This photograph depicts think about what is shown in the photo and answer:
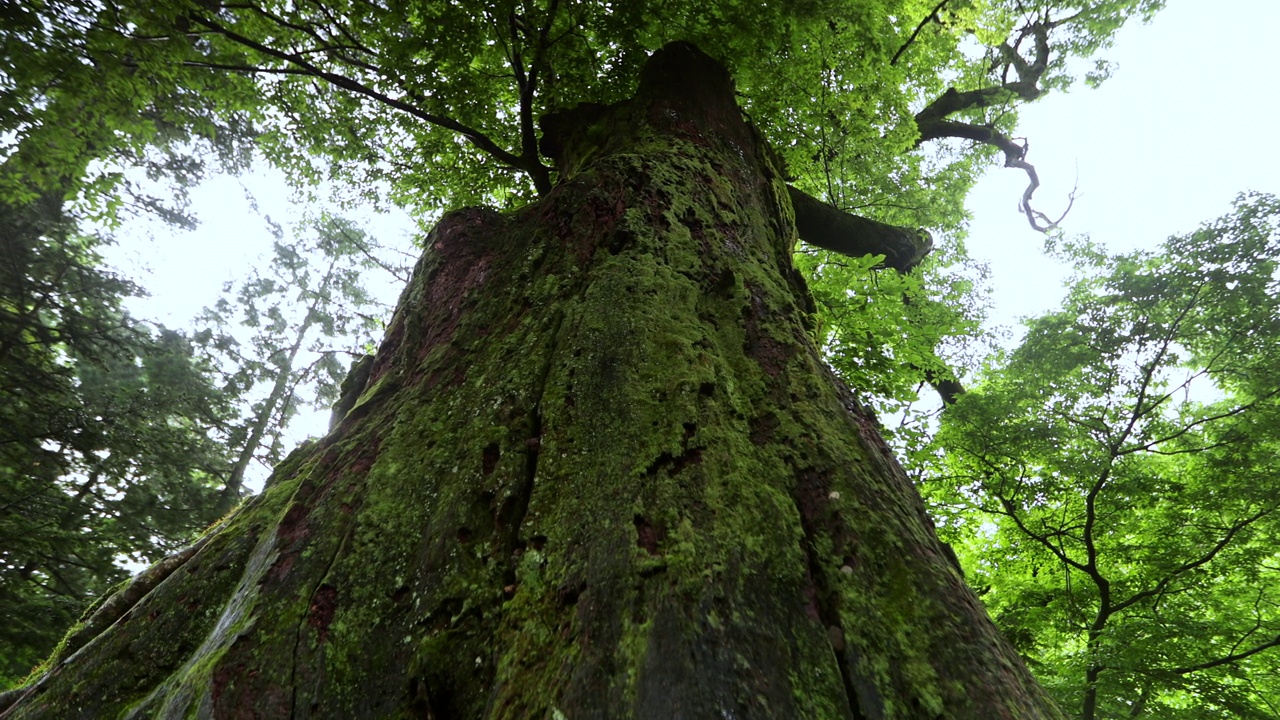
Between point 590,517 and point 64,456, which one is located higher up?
point 64,456

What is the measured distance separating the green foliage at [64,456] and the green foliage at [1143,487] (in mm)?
11922

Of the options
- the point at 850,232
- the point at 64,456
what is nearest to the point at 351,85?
the point at 850,232

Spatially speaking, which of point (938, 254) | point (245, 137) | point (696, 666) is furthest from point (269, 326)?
point (696, 666)

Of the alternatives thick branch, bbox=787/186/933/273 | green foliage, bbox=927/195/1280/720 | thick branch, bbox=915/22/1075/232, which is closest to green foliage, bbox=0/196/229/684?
thick branch, bbox=787/186/933/273

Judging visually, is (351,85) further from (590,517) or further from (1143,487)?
(1143,487)

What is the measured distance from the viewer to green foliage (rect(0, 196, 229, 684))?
6969 mm

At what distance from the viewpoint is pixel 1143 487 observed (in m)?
6.38

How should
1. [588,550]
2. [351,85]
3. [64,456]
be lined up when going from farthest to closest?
[64,456], [351,85], [588,550]

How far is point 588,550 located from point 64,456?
11.6 m

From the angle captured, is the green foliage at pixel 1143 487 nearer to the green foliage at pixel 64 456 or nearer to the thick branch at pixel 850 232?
the thick branch at pixel 850 232

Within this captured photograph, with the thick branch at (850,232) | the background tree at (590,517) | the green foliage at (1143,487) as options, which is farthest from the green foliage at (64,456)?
the green foliage at (1143,487)

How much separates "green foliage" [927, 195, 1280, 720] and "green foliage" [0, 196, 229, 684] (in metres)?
11.9

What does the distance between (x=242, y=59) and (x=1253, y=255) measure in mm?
11562

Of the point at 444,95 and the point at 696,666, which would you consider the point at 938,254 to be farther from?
the point at 696,666
